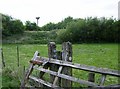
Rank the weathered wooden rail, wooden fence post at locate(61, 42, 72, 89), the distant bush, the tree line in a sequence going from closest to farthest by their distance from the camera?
the weathered wooden rail, wooden fence post at locate(61, 42, 72, 89), the distant bush, the tree line

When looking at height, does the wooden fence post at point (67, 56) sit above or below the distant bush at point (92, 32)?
below

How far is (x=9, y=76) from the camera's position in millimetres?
9211

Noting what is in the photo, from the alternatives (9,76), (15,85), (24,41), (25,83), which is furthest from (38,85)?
(24,41)

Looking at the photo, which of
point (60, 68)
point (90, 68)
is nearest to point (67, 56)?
point (60, 68)

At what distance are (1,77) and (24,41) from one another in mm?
33026

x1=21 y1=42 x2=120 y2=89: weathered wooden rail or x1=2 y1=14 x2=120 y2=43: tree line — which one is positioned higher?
x1=2 y1=14 x2=120 y2=43: tree line

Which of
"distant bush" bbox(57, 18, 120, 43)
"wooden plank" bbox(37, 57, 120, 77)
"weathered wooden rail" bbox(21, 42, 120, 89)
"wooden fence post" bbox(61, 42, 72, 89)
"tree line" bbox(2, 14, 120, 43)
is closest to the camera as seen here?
"wooden plank" bbox(37, 57, 120, 77)

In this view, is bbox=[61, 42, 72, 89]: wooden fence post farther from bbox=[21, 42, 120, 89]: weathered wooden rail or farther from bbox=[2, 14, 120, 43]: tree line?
bbox=[2, 14, 120, 43]: tree line

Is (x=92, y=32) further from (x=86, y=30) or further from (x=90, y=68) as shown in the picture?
(x=90, y=68)

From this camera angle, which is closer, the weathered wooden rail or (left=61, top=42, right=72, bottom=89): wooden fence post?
the weathered wooden rail

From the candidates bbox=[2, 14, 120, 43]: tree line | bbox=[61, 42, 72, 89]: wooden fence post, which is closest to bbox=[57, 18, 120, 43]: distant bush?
bbox=[2, 14, 120, 43]: tree line

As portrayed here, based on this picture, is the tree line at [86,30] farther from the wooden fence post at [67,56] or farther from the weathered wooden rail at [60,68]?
the wooden fence post at [67,56]

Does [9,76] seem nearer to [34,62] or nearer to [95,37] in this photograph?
[34,62]

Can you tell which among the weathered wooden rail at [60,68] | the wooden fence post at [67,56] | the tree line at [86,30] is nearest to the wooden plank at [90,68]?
the weathered wooden rail at [60,68]
